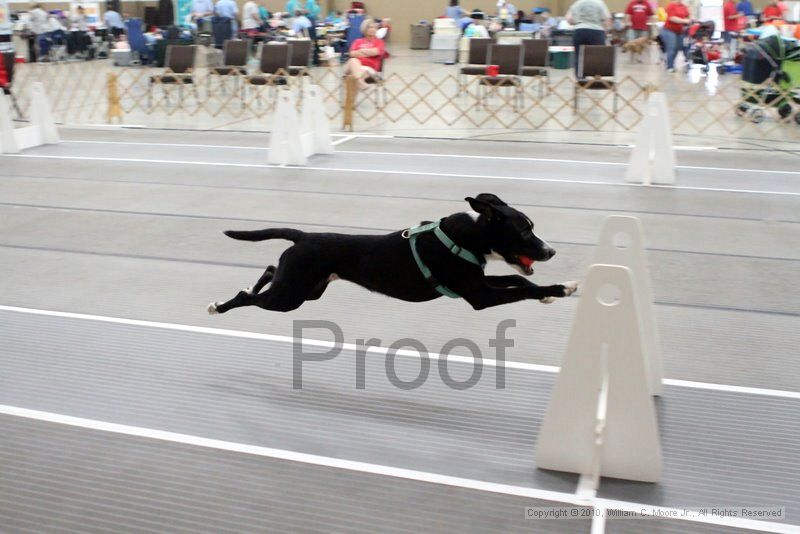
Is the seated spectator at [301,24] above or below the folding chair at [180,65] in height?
above

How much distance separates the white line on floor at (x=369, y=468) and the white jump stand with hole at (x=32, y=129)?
8044mm

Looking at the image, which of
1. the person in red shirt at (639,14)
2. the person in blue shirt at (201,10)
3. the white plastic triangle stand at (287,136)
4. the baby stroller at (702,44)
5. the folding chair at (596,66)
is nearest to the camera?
the white plastic triangle stand at (287,136)

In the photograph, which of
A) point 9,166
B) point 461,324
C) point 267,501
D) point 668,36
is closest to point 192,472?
point 267,501

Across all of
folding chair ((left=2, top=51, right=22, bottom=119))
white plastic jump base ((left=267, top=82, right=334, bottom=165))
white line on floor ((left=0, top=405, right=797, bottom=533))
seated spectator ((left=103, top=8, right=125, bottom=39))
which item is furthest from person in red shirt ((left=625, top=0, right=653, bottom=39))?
white line on floor ((left=0, top=405, right=797, bottom=533))

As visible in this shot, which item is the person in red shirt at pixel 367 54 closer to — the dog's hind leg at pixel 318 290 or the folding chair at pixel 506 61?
the folding chair at pixel 506 61

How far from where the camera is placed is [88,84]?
61.5 ft

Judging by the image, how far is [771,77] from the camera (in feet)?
37.4

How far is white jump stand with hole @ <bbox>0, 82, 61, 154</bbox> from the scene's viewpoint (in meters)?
10.7

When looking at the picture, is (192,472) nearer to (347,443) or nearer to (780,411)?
(347,443)

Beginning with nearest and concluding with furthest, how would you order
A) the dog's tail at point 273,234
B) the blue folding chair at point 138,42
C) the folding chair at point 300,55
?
the dog's tail at point 273,234
the folding chair at point 300,55
the blue folding chair at point 138,42

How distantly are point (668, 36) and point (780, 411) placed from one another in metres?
15.4

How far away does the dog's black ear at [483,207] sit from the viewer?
3.30m

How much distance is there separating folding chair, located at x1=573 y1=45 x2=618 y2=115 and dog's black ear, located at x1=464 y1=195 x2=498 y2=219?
989 cm

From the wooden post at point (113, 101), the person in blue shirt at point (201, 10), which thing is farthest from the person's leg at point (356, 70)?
the person in blue shirt at point (201, 10)
